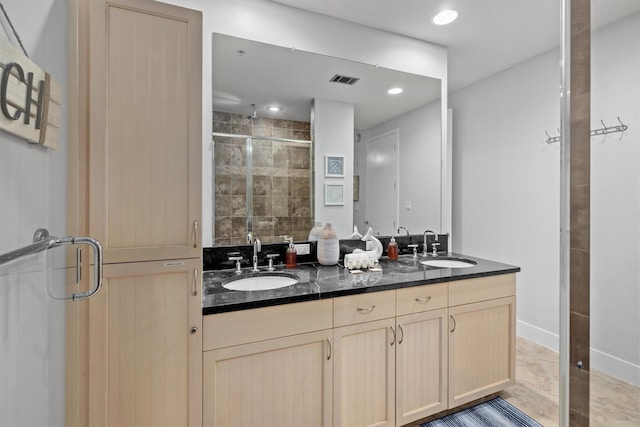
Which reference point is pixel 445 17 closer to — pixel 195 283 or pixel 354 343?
pixel 354 343

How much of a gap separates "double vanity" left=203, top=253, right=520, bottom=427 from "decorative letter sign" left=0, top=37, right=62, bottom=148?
31.1 inches

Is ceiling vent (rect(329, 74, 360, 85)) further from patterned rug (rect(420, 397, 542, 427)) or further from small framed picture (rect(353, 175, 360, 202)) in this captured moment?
patterned rug (rect(420, 397, 542, 427))

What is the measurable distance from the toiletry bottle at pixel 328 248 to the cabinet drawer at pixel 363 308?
490 mm

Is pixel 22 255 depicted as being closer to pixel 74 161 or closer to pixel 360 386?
pixel 74 161

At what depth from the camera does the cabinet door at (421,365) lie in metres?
1.66

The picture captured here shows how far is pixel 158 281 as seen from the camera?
1167mm

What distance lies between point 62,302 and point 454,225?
11.6 ft

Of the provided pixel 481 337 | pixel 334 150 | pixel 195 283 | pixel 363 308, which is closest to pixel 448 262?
pixel 481 337

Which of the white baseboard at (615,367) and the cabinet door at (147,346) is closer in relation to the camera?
the white baseboard at (615,367)

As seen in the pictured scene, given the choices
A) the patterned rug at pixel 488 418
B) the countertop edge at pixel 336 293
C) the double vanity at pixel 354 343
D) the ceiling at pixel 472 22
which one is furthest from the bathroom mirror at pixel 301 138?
the patterned rug at pixel 488 418

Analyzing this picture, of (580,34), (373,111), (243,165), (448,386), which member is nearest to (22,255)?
(243,165)

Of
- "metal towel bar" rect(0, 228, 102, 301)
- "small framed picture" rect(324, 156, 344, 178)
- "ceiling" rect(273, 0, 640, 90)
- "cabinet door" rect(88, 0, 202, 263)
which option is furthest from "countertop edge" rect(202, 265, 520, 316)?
"ceiling" rect(273, 0, 640, 90)

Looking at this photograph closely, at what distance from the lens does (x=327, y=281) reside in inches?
64.3

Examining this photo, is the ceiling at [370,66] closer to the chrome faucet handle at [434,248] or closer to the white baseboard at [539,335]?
the chrome faucet handle at [434,248]
